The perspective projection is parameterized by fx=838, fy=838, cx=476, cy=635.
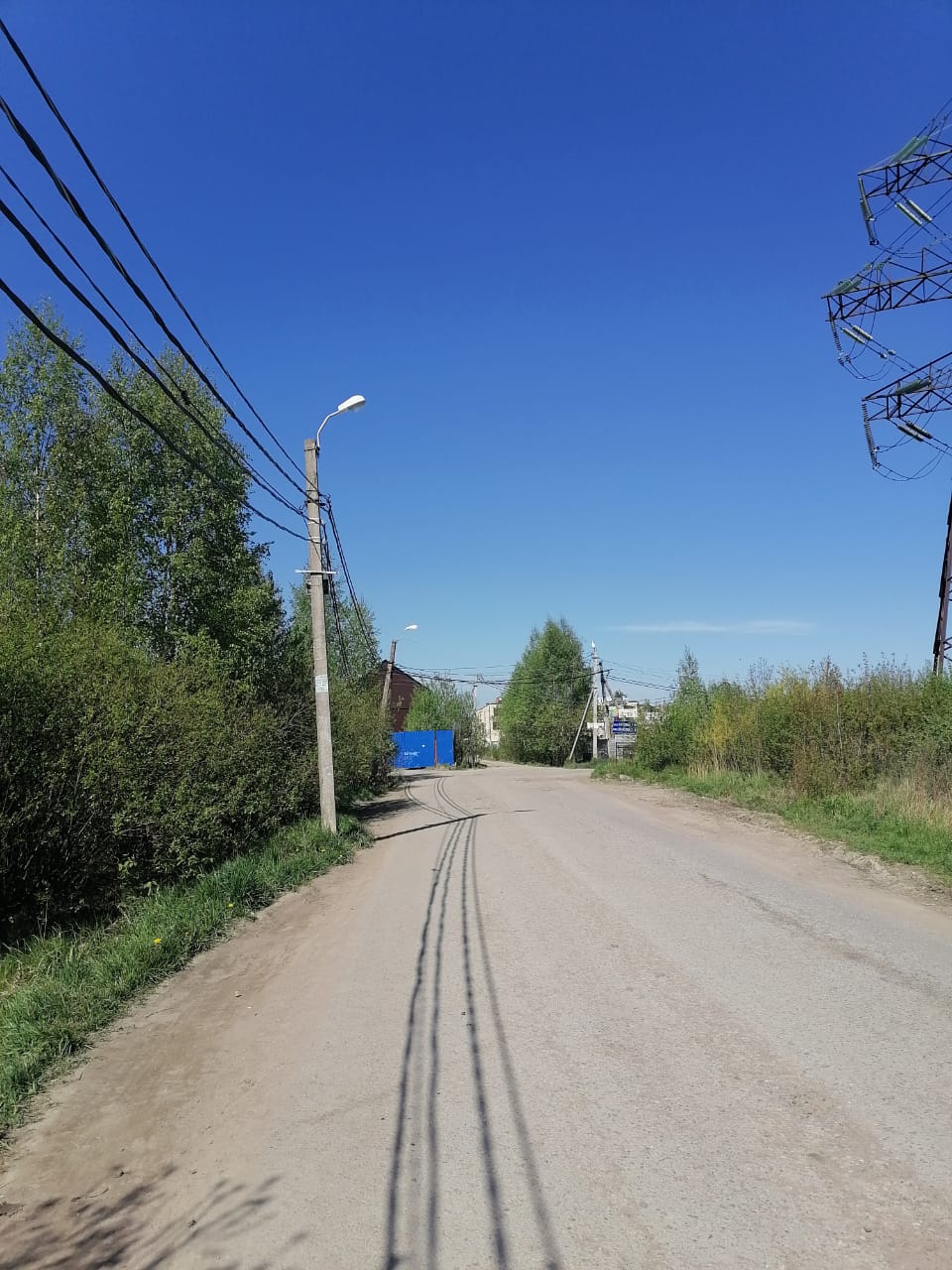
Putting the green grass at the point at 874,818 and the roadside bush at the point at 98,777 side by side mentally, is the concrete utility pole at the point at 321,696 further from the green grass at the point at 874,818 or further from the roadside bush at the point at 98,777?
the green grass at the point at 874,818

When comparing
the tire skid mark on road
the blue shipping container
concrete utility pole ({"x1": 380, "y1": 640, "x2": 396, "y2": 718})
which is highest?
concrete utility pole ({"x1": 380, "y1": 640, "x2": 396, "y2": 718})

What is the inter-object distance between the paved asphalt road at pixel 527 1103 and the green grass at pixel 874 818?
250cm

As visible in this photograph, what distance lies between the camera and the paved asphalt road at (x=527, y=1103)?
3.20 meters

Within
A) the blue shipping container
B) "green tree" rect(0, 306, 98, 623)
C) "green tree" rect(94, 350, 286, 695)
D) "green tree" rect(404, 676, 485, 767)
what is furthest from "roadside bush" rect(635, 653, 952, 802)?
"green tree" rect(404, 676, 485, 767)

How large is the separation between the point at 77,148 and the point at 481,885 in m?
8.53

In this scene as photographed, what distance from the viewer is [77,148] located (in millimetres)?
5695

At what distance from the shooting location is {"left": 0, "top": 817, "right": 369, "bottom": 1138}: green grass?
5.36 m

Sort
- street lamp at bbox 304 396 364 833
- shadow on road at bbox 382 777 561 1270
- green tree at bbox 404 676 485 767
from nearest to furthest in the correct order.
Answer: shadow on road at bbox 382 777 561 1270 < street lamp at bbox 304 396 364 833 < green tree at bbox 404 676 485 767

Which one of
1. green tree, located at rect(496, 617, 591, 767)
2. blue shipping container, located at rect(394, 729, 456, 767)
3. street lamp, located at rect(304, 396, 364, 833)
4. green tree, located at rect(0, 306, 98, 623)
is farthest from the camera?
green tree, located at rect(496, 617, 591, 767)

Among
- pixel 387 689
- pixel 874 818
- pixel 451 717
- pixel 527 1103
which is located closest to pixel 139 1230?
pixel 527 1103

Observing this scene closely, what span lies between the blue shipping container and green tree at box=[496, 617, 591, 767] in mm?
9978

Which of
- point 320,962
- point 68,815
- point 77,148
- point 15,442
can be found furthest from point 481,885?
point 15,442

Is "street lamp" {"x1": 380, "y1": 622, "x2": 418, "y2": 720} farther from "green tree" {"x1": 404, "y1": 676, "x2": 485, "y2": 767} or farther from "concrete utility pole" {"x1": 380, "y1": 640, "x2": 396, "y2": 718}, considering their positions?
"green tree" {"x1": 404, "y1": 676, "x2": 485, "y2": 767}

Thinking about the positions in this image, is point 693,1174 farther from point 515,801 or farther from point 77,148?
point 515,801
